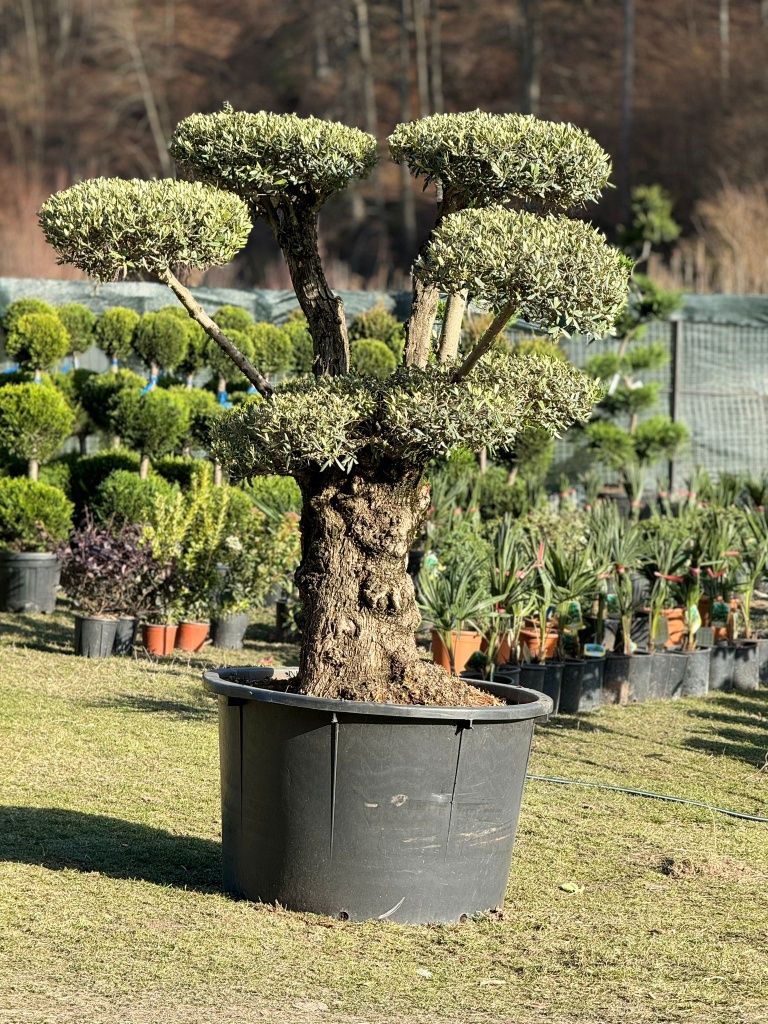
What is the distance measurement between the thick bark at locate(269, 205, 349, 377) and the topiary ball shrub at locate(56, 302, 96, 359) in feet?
20.6

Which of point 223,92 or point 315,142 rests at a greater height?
point 223,92

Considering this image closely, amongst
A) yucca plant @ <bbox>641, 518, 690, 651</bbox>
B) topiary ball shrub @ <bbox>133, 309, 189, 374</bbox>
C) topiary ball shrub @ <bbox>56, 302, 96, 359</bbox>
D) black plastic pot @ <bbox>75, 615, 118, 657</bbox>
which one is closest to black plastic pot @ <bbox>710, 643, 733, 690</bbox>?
yucca plant @ <bbox>641, 518, 690, 651</bbox>

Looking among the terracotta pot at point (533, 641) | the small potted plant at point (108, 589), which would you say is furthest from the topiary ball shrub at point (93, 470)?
the terracotta pot at point (533, 641)

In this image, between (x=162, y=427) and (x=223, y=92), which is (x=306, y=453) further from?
(x=223, y=92)

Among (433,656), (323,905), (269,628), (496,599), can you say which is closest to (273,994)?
(323,905)

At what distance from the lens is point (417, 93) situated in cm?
4041

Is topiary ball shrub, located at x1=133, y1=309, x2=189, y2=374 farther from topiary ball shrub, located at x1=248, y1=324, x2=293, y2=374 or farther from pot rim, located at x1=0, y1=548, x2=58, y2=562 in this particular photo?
pot rim, located at x1=0, y1=548, x2=58, y2=562

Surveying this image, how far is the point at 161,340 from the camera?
9898 mm

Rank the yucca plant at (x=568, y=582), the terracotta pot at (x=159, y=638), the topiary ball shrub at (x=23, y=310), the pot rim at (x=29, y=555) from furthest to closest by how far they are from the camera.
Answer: the topiary ball shrub at (x=23, y=310)
the pot rim at (x=29, y=555)
the terracotta pot at (x=159, y=638)
the yucca plant at (x=568, y=582)

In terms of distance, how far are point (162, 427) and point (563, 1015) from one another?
19.8 ft

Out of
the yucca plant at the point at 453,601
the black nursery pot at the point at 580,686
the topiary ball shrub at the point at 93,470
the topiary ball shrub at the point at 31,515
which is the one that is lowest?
the black nursery pot at the point at 580,686

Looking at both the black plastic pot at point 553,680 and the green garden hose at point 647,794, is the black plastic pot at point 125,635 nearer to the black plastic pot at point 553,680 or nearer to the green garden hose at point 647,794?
the black plastic pot at point 553,680

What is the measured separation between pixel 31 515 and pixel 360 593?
472cm

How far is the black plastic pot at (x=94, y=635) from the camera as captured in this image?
7.10m
